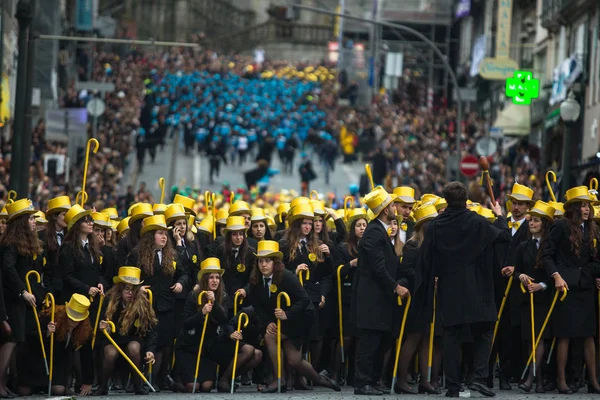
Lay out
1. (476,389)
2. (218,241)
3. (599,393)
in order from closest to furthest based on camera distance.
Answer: (476,389) < (599,393) < (218,241)

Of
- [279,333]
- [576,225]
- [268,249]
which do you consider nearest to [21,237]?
[268,249]

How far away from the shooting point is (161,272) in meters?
15.2

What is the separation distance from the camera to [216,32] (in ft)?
379

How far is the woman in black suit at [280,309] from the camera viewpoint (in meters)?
14.9

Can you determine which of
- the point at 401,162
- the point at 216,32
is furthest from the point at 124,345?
the point at 216,32

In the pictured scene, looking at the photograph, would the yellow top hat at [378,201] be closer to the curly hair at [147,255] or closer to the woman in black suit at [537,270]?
the woman in black suit at [537,270]

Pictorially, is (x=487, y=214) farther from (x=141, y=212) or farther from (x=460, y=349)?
(x=141, y=212)

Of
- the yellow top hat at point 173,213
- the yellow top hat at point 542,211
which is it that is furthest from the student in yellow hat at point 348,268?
the yellow top hat at point 542,211

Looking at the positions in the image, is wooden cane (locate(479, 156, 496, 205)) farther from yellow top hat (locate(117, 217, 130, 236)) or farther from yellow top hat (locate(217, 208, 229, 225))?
yellow top hat (locate(117, 217, 130, 236))

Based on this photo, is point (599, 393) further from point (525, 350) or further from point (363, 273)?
point (363, 273)

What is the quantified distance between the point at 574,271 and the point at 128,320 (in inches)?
155

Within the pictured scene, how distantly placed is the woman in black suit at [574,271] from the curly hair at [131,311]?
11.6 ft

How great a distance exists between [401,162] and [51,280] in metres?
37.2

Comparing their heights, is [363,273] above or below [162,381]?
above
